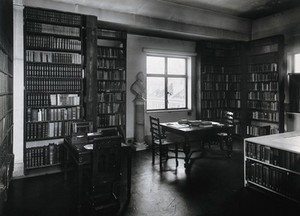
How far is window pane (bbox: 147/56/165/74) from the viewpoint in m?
6.50

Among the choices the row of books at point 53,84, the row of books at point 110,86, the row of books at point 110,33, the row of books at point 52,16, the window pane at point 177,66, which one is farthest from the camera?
the window pane at point 177,66

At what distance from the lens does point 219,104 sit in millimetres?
7266

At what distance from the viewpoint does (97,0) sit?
464cm

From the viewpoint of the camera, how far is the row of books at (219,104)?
702cm

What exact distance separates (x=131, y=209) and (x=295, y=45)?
18.2 feet

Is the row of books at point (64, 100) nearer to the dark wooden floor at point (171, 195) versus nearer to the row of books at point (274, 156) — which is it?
the dark wooden floor at point (171, 195)

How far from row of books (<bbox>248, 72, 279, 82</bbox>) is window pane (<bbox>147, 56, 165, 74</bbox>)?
98.7 inches

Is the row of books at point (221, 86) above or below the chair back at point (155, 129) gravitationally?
above

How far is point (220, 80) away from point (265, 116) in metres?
1.66

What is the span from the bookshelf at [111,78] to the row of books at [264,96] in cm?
368

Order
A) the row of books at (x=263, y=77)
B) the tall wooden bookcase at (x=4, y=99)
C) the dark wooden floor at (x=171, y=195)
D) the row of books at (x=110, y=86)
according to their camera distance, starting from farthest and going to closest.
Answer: the row of books at (x=263, y=77) → the row of books at (x=110, y=86) → the dark wooden floor at (x=171, y=195) → the tall wooden bookcase at (x=4, y=99)

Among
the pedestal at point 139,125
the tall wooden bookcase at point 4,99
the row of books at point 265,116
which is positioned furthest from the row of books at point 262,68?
the tall wooden bookcase at point 4,99

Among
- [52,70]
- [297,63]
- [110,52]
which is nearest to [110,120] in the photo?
[110,52]

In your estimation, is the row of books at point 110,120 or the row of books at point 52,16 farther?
the row of books at point 110,120
